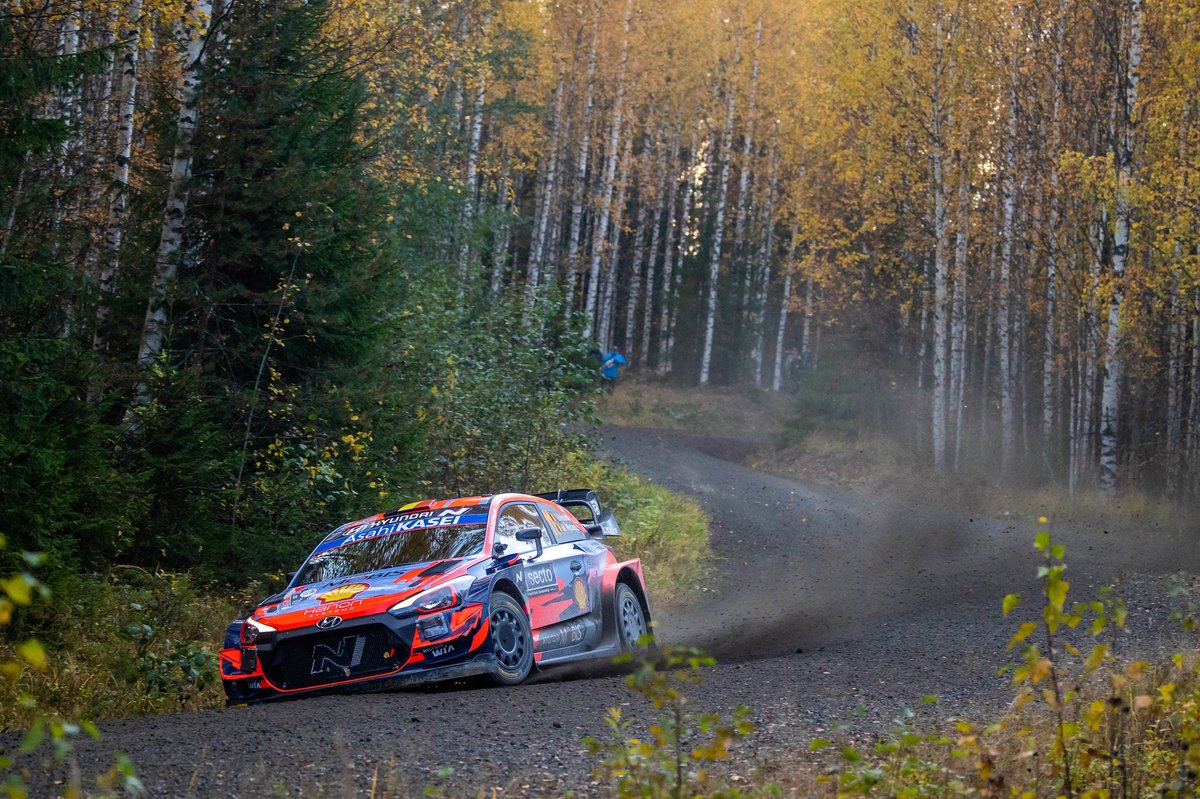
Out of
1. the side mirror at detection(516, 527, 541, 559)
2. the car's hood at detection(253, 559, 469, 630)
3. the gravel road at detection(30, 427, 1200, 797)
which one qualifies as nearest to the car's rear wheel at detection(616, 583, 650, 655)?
the gravel road at detection(30, 427, 1200, 797)

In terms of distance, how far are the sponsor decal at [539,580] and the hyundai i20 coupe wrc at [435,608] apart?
1cm

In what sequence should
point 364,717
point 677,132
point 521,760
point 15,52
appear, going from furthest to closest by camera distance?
1. point 677,132
2. point 15,52
3. point 364,717
4. point 521,760

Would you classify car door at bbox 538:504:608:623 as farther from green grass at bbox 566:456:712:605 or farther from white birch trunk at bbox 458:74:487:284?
white birch trunk at bbox 458:74:487:284

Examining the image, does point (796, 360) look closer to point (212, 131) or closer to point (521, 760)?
point (212, 131)

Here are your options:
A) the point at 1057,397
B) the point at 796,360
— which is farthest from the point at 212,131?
the point at 796,360

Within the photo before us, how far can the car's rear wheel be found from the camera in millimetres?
11625

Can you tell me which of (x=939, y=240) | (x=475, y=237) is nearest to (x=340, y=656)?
(x=475, y=237)

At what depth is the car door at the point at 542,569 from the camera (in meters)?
10.4

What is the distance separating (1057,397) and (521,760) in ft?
87.0

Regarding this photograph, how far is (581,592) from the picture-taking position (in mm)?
11188

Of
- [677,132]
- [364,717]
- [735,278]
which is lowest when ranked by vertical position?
[364,717]

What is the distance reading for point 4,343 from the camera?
9.59 metres

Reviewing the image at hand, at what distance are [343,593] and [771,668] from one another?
147 inches

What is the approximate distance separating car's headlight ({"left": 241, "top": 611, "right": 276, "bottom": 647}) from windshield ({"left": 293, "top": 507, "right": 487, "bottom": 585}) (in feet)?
3.35
